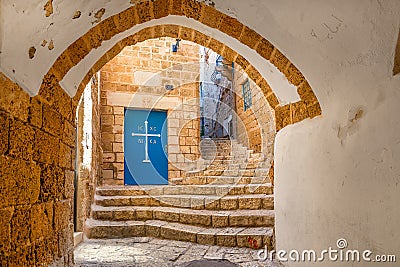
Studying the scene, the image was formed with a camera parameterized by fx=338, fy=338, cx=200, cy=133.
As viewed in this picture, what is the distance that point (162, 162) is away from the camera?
652cm

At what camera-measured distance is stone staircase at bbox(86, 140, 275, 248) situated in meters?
3.34

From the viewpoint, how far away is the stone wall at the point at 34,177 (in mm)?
1234

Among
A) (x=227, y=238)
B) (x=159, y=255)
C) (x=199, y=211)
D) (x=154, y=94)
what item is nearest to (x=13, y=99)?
(x=159, y=255)

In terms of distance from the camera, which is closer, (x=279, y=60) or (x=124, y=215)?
(x=279, y=60)

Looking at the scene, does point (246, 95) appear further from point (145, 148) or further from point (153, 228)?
point (153, 228)

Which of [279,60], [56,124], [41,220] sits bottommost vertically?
[41,220]

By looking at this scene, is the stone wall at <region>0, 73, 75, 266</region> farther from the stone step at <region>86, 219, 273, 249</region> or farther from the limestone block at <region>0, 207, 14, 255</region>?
the stone step at <region>86, 219, 273, 249</region>

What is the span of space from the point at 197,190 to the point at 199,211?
56 cm

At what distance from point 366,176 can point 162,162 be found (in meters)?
5.22

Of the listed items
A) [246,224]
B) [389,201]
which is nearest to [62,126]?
[389,201]

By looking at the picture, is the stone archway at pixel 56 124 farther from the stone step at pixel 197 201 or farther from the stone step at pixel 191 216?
the stone step at pixel 197 201

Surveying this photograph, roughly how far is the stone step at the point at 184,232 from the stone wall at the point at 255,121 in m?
2.33

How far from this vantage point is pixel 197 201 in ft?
13.1

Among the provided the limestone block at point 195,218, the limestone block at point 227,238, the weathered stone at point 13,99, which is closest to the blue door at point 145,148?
the limestone block at point 195,218
